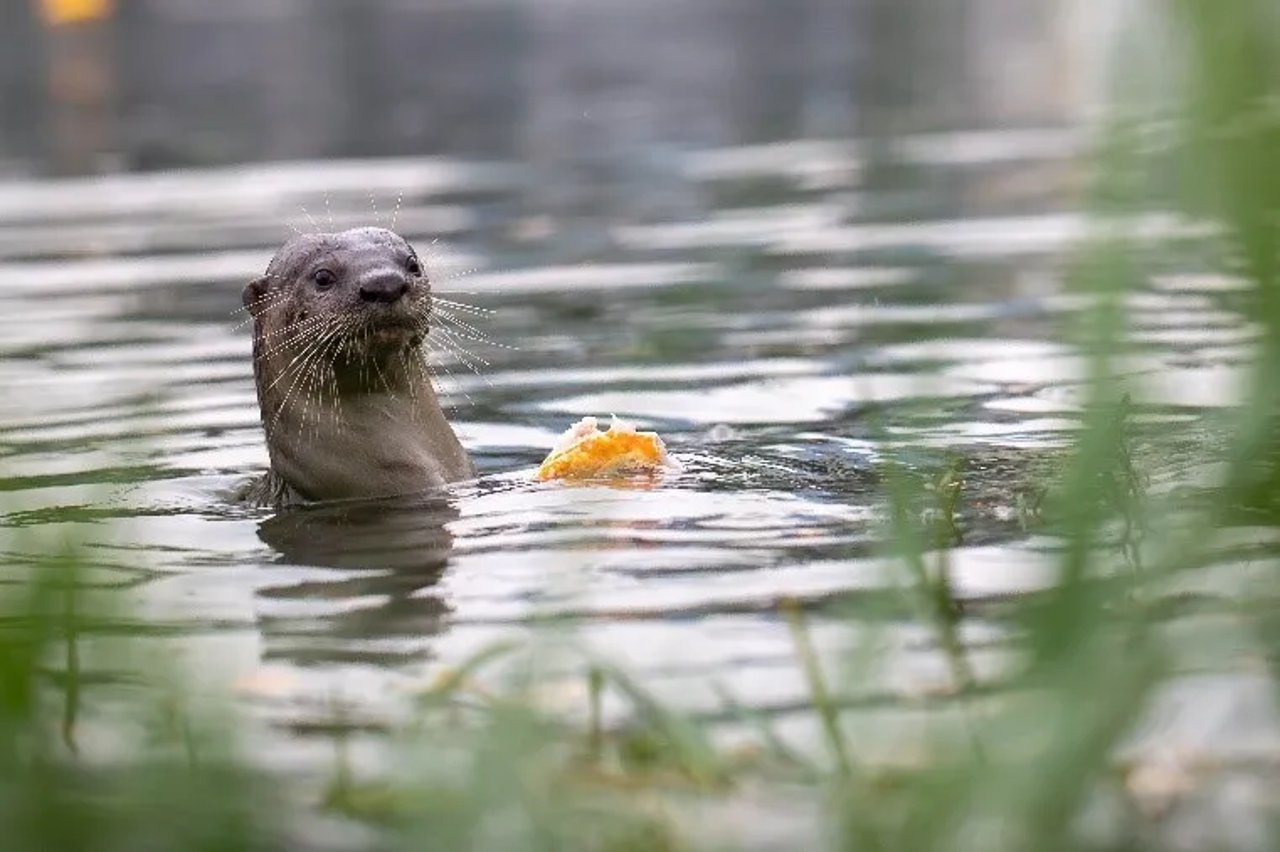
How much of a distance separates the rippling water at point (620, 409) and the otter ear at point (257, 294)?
53 cm

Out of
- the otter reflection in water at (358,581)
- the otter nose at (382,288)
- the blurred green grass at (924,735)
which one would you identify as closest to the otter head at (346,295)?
the otter nose at (382,288)

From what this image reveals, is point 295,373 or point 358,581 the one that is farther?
point 295,373

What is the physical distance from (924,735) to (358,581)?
317cm

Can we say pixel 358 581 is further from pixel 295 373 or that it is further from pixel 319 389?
pixel 295 373

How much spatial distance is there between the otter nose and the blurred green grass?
3.89m

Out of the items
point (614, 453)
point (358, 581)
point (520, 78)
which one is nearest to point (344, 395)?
point (614, 453)

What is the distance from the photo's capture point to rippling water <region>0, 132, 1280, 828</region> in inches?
226

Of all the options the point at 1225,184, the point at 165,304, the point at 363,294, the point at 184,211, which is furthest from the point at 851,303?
the point at 1225,184

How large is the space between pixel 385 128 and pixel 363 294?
54.4ft

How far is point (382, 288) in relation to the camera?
27.9 ft

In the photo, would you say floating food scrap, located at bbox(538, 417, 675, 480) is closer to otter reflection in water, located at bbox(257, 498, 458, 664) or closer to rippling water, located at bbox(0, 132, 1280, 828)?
rippling water, located at bbox(0, 132, 1280, 828)

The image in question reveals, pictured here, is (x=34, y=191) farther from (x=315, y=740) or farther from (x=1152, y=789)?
(x=1152, y=789)

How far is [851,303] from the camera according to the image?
12766mm

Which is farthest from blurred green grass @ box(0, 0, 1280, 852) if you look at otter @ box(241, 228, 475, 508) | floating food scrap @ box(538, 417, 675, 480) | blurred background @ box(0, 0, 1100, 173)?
blurred background @ box(0, 0, 1100, 173)
